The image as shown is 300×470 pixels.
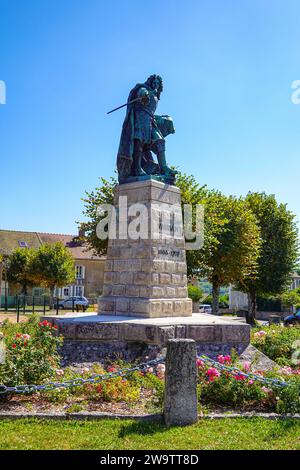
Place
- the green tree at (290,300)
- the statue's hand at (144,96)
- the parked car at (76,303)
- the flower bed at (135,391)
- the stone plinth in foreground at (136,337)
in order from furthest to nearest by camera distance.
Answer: the green tree at (290,300) < the parked car at (76,303) < the statue's hand at (144,96) < the stone plinth in foreground at (136,337) < the flower bed at (135,391)

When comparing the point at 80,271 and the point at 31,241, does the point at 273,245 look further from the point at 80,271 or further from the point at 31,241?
the point at 31,241

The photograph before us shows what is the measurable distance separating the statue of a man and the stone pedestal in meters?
0.50

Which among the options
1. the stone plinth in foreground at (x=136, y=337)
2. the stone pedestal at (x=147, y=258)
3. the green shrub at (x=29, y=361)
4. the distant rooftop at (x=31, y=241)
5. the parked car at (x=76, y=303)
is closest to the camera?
the green shrub at (x=29, y=361)

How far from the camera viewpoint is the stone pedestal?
363 inches

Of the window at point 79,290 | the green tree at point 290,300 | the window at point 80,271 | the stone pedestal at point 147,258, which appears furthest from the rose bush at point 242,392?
the window at point 79,290

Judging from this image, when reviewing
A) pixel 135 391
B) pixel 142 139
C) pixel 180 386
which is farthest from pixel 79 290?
pixel 180 386

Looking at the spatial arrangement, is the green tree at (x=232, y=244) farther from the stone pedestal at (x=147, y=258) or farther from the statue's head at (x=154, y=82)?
the stone pedestal at (x=147, y=258)

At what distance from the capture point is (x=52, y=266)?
37.8 m

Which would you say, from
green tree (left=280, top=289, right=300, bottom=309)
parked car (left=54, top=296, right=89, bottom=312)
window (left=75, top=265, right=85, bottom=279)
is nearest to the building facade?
window (left=75, top=265, right=85, bottom=279)

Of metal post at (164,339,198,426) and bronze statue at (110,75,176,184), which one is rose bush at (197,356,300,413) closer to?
metal post at (164,339,198,426)

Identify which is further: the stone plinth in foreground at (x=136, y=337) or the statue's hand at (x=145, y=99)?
the statue's hand at (x=145, y=99)

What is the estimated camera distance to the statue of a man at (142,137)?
34.0 feet

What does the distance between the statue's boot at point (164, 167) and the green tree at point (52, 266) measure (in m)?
28.7

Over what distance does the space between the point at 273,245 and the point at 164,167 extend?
64.3ft
